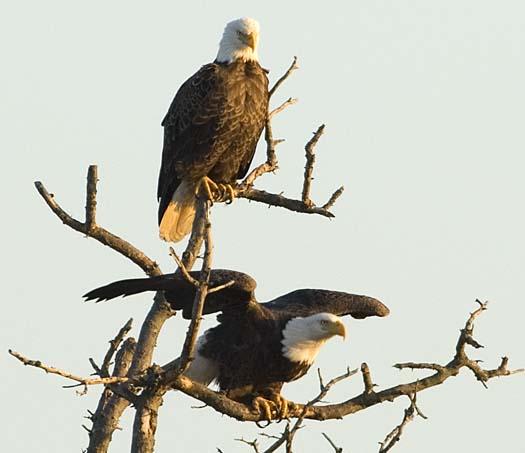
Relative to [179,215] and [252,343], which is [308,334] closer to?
[252,343]

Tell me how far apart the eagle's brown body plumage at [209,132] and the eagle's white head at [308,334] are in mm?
1932

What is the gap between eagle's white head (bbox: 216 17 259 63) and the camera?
8.99 meters

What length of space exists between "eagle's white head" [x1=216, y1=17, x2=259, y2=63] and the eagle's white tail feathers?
0.96 m

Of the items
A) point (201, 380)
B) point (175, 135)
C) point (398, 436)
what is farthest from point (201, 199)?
point (398, 436)

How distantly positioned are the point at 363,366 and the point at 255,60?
3.33m

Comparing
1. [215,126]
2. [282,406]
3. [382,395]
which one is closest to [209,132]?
[215,126]

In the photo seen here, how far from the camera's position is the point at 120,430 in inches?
307

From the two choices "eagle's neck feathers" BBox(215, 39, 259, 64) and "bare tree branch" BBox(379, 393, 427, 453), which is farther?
"eagle's neck feathers" BBox(215, 39, 259, 64)

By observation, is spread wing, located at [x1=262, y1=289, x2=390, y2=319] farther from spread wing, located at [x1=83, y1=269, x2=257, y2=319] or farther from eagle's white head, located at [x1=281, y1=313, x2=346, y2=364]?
spread wing, located at [x1=83, y1=269, x2=257, y2=319]

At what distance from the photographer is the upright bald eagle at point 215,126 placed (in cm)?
888

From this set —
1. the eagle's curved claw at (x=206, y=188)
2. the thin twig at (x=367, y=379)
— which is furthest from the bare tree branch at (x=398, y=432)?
the eagle's curved claw at (x=206, y=188)

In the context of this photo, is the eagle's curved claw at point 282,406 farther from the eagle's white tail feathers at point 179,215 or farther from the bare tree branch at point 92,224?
the eagle's white tail feathers at point 179,215

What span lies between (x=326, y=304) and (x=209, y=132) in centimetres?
171

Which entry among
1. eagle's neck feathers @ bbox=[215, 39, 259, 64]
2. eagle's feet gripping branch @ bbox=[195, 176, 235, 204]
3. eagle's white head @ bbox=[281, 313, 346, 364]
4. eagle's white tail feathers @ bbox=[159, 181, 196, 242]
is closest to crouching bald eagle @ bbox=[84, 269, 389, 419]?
eagle's white head @ bbox=[281, 313, 346, 364]
